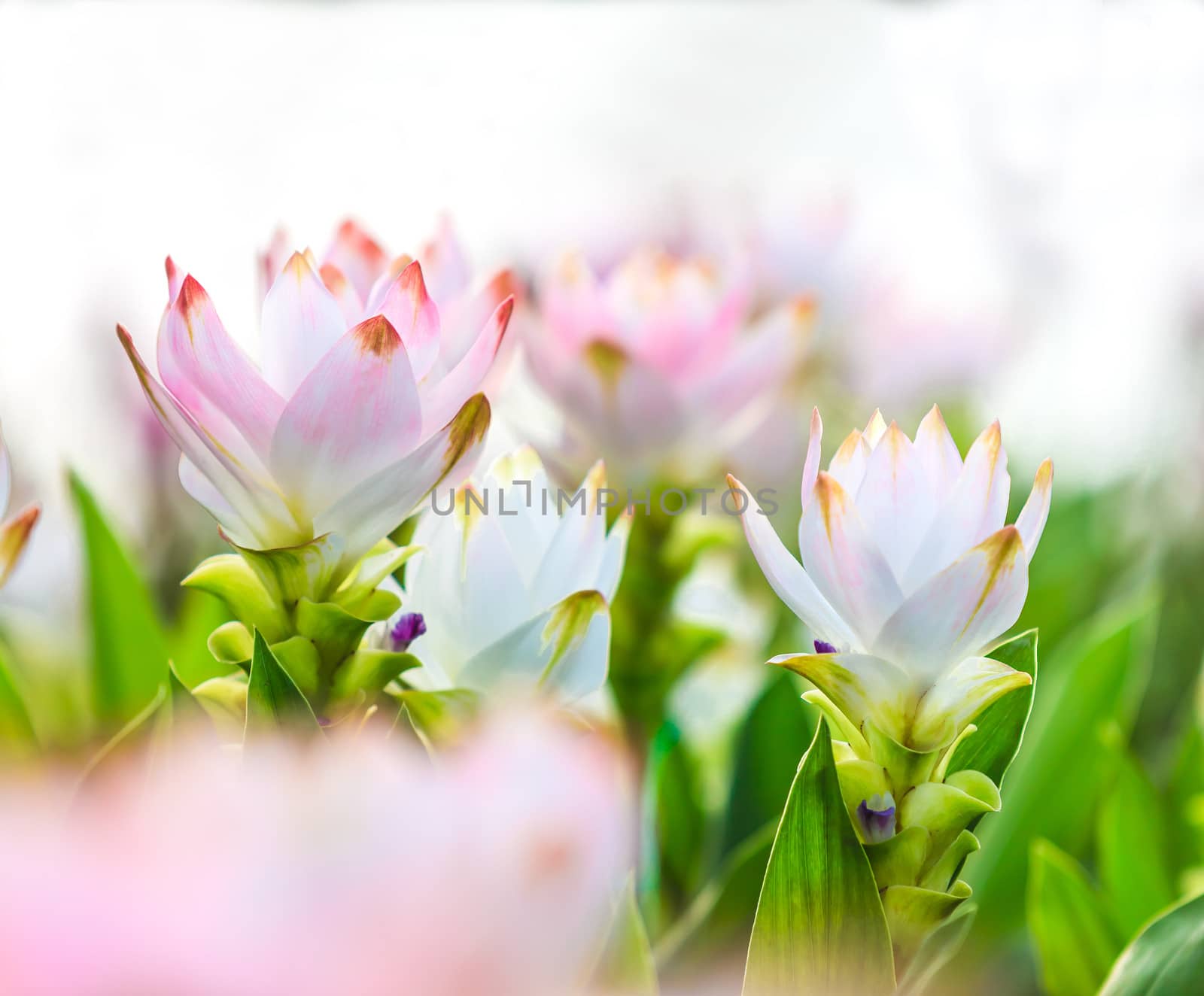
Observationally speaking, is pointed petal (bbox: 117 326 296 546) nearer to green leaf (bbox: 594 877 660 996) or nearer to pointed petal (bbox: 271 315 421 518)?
pointed petal (bbox: 271 315 421 518)

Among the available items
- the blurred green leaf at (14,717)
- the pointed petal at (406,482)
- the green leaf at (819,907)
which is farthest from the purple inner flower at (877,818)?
the blurred green leaf at (14,717)

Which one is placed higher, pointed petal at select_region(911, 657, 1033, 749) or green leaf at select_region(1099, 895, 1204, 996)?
pointed petal at select_region(911, 657, 1033, 749)

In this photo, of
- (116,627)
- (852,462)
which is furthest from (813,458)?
(116,627)

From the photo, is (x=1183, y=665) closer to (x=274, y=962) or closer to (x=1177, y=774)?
(x=1177, y=774)

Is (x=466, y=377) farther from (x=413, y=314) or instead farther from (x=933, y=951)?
(x=933, y=951)

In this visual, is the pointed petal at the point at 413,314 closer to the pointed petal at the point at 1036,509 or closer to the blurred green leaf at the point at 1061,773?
the pointed petal at the point at 1036,509

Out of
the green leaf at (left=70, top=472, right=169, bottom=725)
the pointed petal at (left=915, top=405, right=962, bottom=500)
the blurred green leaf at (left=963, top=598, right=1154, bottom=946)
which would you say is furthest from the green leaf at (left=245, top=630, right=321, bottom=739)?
the blurred green leaf at (left=963, top=598, right=1154, bottom=946)
